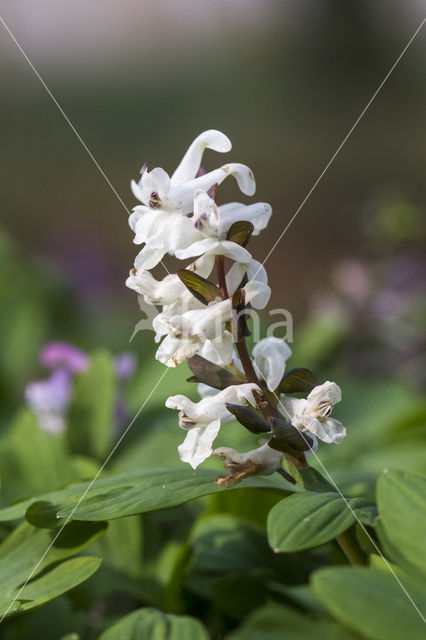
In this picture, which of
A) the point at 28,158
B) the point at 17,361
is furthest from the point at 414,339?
the point at 28,158

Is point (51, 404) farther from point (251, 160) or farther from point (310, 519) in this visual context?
point (251, 160)

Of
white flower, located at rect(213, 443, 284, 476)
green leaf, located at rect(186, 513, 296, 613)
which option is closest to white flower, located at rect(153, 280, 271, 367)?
white flower, located at rect(213, 443, 284, 476)

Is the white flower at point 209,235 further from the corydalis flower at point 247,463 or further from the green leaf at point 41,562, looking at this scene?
the green leaf at point 41,562

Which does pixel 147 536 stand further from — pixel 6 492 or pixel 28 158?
pixel 28 158

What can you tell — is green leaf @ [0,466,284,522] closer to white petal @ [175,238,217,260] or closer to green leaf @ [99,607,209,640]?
green leaf @ [99,607,209,640]

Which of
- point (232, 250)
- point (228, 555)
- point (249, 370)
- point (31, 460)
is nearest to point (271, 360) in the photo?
point (249, 370)

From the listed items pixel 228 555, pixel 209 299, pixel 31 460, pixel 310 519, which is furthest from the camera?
pixel 31 460
